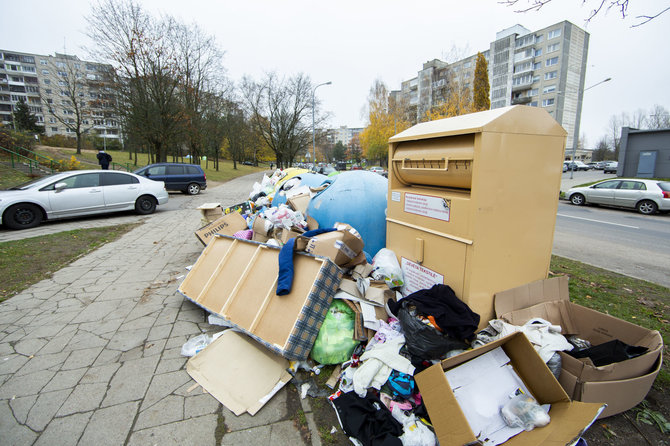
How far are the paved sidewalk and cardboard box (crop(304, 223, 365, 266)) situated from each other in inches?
48.4

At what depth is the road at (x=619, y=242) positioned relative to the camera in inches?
220

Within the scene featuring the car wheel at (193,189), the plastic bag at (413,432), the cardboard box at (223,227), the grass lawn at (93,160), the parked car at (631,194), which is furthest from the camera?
the grass lawn at (93,160)

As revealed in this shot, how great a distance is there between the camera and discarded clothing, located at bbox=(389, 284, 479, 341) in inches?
89.1

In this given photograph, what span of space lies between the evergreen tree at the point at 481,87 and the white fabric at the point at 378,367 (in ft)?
77.0

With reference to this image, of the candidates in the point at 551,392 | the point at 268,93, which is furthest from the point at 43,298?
the point at 268,93

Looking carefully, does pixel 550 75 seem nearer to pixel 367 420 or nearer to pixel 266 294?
pixel 266 294

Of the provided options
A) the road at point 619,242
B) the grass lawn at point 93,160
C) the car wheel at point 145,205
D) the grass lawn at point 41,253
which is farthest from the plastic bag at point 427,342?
the grass lawn at point 93,160

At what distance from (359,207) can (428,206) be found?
122cm

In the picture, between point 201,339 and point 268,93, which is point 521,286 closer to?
point 201,339

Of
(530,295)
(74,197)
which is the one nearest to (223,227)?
(530,295)

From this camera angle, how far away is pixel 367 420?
6.50 feet

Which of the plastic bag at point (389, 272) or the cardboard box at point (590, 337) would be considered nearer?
the cardboard box at point (590, 337)

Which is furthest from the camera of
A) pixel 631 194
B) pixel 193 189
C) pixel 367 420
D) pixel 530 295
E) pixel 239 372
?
pixel 193 189

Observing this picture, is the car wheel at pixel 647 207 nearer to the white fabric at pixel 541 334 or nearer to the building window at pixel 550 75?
the white fabric at pixel 541 334
